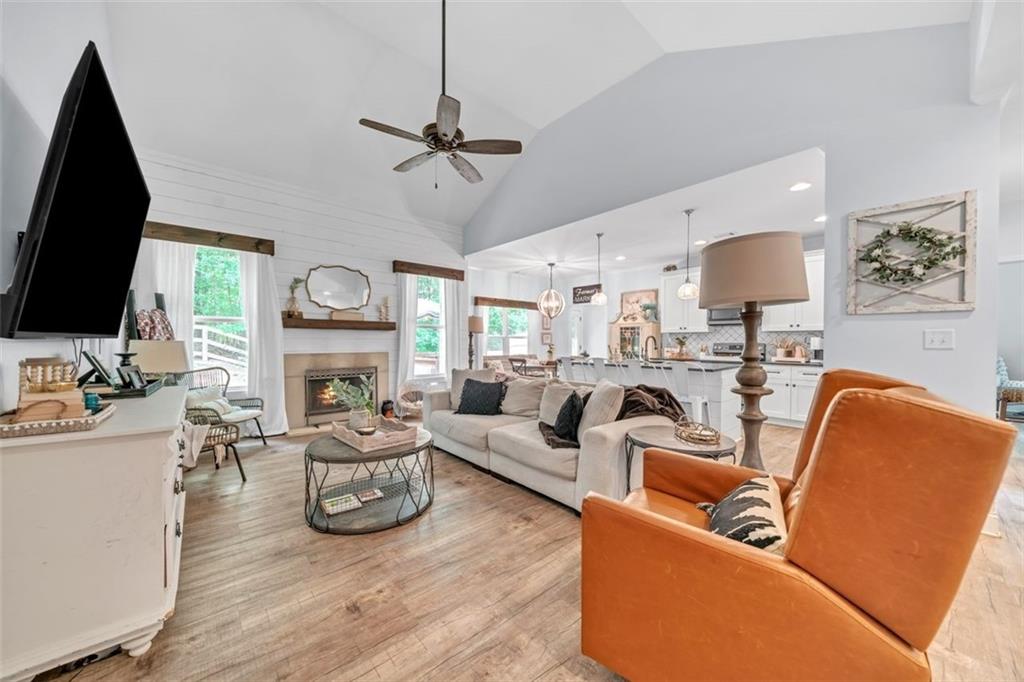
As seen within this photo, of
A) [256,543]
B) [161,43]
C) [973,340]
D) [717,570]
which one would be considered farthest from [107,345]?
[973,340]

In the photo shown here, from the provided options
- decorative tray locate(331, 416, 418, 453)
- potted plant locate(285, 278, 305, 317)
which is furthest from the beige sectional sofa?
potted plant locate(285, 278, 305, 317)

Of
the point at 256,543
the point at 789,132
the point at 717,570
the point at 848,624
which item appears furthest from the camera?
the point at 789,132

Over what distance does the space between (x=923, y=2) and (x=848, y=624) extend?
3558 millimetres

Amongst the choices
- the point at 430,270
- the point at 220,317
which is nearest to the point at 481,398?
the point at 430,270

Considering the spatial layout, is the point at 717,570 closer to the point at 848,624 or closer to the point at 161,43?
the point at 848,624

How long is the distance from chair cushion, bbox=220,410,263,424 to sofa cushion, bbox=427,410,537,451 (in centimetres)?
171

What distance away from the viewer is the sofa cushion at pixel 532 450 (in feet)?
8.41

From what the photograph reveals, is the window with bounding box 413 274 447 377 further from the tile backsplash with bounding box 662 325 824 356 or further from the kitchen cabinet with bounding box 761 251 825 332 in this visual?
the kitchen cabinet with bounding box 761 251 825 332

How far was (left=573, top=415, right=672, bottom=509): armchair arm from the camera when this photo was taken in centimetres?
232

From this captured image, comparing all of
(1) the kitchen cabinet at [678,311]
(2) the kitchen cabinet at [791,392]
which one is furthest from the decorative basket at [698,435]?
(1) the kitchen cabinet at [678,311]

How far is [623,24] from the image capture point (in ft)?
10.5

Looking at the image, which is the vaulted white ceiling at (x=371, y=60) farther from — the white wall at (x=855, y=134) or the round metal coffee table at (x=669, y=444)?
the round metal coffee table at (x=669, y=444)

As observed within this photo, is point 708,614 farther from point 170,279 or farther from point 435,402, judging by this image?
point 170,279

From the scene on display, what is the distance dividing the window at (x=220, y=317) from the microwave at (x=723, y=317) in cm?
665
